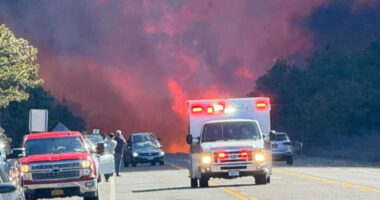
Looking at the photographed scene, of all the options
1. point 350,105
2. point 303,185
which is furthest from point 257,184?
point 350,105

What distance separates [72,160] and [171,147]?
87.5 metres

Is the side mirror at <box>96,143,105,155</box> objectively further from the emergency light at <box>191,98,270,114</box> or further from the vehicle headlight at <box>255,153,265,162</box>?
the emergency light at <box>191,98,270,114</box>

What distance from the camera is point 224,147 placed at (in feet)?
110

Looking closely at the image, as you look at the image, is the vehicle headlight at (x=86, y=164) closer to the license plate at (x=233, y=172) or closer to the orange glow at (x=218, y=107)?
the license plate at (x=233, y=172)

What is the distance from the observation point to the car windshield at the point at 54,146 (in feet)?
94.9

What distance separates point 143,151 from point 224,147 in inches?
1139

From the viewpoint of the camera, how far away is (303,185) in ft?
109

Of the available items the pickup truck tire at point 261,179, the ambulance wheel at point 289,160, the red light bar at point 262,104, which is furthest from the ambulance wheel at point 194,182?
the ambulance wheel at point 289,160

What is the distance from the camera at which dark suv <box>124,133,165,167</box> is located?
61812 mm

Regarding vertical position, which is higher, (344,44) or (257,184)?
(344,44)

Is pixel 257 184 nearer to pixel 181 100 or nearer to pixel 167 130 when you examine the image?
pixel 181 100

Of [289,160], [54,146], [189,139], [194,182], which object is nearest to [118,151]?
[289,160]

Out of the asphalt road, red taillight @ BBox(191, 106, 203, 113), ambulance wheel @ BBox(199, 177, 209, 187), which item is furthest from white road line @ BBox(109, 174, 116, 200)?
red taillight @ BBox(191, 106, 203, 113)

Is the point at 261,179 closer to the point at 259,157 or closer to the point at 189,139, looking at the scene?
the point at 259,157
